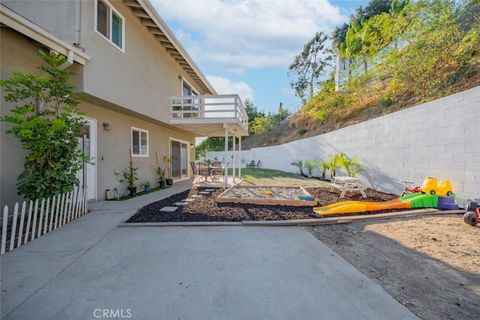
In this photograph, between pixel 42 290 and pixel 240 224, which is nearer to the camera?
pixel 42 290

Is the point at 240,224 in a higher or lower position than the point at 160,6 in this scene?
lower

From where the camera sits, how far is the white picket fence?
147 inches

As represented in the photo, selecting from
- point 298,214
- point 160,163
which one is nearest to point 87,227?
point 298,214

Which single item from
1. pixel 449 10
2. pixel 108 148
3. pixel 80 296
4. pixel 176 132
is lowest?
pixel 80 296

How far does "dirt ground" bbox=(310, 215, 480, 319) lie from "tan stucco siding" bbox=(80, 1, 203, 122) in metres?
6.13

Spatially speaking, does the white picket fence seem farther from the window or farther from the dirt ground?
the dirt ground

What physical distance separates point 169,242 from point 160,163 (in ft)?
25.9

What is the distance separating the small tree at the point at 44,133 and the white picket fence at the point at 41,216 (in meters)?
0.26

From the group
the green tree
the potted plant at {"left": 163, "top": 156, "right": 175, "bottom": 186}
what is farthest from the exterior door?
the green tree

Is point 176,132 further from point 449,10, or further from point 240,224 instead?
point 449,10

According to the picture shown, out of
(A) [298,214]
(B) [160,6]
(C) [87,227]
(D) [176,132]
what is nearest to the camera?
(C) [87,227]

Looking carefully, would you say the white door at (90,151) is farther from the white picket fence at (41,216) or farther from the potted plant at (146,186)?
the potted plant at (146,186)

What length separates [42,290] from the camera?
2539 mm

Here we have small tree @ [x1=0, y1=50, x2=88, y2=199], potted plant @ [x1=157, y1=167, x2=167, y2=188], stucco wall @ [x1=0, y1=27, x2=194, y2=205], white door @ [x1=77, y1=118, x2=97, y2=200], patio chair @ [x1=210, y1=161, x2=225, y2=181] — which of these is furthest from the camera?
patio chair @ [x1=210, y1=161, x2=225, y2=181]
